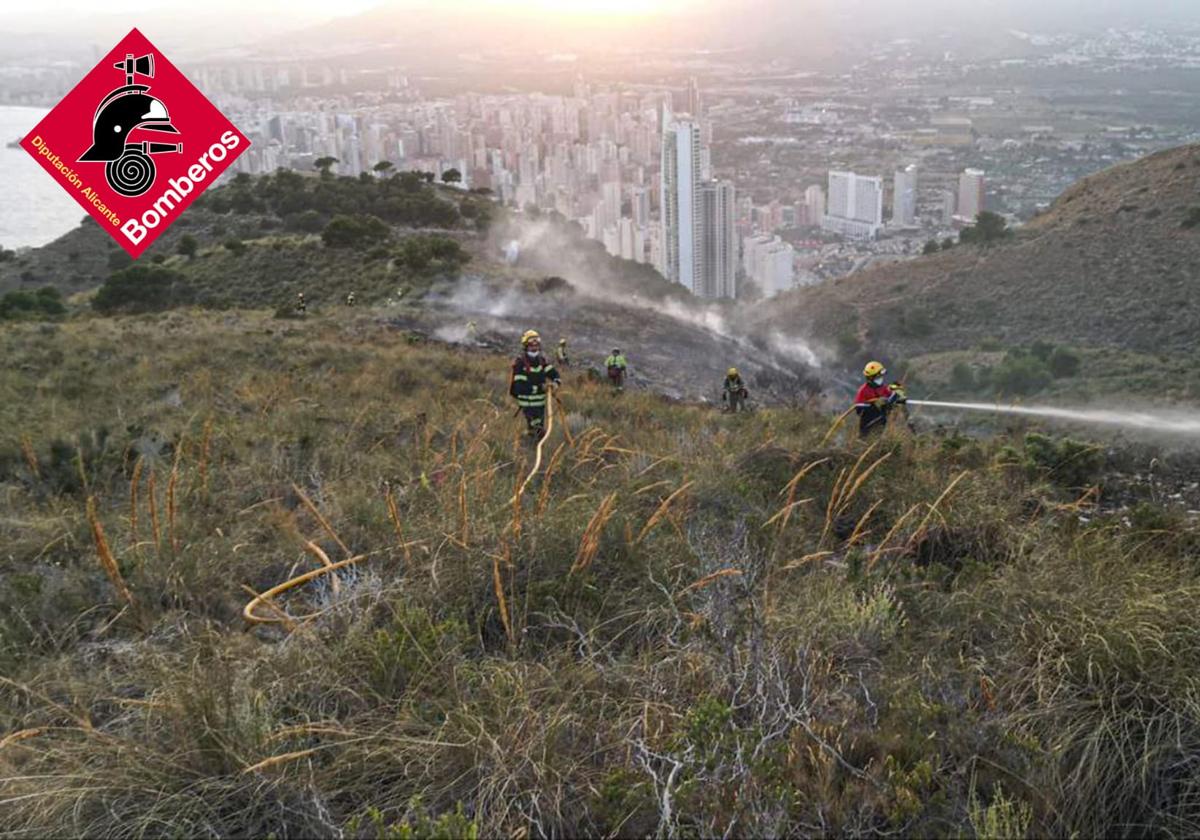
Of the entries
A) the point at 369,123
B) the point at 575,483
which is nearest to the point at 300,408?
the point at 575,483

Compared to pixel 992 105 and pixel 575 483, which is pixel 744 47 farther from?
pixel 575 483

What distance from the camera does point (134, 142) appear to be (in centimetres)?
930

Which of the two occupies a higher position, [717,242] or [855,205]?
[855,205]

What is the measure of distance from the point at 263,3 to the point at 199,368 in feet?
358

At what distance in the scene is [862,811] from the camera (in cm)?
219

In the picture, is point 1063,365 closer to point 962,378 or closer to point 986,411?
Answer: point 962,378

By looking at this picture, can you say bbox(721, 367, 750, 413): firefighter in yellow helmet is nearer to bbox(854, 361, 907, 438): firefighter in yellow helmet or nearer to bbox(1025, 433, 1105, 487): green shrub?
bbox(854, 361, 907, 438): firefighter in yellow helmet

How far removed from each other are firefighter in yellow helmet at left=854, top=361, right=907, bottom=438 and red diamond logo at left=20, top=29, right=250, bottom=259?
684 centimetres

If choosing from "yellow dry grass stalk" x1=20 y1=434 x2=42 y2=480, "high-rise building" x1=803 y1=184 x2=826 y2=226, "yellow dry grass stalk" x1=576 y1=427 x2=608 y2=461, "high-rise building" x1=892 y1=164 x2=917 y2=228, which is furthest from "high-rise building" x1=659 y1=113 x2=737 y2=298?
"yellow dry grass stalk" x1=20 y1=434 x2=42 y2=480

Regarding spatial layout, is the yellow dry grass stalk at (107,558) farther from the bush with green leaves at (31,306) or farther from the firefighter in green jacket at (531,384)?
the bush with green leaves at (31,306)

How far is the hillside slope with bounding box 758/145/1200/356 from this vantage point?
30.8m

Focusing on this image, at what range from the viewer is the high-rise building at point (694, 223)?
4950cm

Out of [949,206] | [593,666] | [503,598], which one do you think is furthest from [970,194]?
[593,666]

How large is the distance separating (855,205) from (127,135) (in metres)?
53.5
